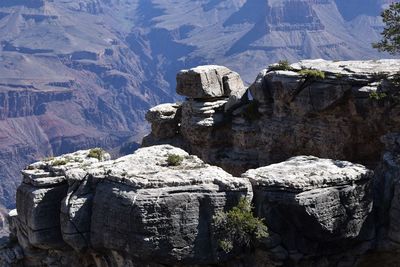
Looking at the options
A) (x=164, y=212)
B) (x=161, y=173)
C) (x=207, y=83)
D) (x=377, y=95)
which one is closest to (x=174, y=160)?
(x=161, y=173)

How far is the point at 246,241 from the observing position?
35156 mm

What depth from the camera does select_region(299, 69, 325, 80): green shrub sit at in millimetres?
52531

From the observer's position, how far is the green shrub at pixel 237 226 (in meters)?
34.4

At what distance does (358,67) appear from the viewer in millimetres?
52531

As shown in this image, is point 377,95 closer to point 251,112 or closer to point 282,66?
point 282,66

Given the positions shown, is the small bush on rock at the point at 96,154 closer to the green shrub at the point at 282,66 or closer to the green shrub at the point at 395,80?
the green shrub at the point at 282,66

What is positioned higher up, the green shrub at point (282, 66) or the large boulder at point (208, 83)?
the green shrub at point (282, 66)

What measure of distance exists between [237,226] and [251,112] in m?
27.8

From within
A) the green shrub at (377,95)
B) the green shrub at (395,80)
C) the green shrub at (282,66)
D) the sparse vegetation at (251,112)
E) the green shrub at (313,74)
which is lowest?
the sparse vegetation at (251,112)

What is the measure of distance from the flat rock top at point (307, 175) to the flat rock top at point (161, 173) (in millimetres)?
1578

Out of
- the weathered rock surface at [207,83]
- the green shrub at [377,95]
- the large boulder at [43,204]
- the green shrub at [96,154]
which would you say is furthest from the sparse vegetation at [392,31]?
the large boulder at [43,204]

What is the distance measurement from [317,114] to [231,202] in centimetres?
2252

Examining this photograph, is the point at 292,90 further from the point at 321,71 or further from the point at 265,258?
the point at 265,258

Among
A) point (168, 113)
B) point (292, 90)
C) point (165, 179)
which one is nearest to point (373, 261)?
point (165, 179)
